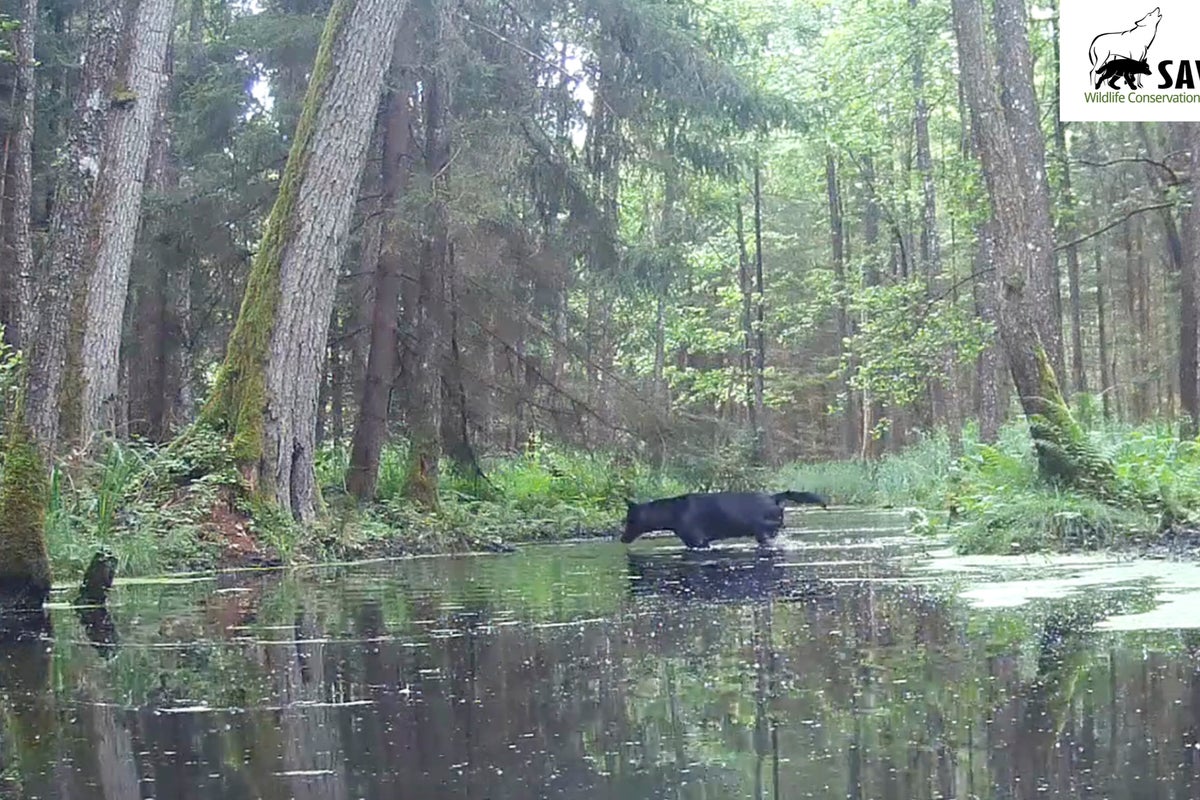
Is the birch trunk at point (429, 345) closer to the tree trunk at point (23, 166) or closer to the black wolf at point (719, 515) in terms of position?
the black wolf at point (719, 515)

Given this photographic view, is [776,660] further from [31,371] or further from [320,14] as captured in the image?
[320,14]

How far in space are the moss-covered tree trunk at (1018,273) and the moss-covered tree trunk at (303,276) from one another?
5189mm

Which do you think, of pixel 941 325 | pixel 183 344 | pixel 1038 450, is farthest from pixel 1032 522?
pixel 941 325

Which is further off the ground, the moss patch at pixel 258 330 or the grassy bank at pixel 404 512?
the moss patch at pixel 258 330

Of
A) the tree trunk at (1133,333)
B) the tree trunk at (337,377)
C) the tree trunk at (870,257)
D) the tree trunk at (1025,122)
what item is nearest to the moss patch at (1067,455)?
the tree trunk at (1025,122)

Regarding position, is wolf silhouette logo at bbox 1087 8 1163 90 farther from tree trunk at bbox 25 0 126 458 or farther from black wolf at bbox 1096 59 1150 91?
tree trunk at bbox 25 0 126 458

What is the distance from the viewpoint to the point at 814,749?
3062mm

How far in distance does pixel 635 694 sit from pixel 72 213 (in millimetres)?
7461

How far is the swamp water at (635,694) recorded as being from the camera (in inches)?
113

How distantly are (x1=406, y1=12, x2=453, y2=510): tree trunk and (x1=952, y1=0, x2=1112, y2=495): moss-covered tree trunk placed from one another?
Result: 5.81 meters

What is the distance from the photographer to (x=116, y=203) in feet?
42.1

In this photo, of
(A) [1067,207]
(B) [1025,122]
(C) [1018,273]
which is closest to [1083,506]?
(C) [1018,273]

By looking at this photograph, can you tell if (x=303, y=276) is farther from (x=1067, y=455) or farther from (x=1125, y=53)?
(x=1125, y=53)

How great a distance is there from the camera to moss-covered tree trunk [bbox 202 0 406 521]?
37.7ft
